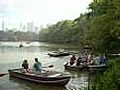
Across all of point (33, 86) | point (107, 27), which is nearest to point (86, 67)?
point (107, 27)

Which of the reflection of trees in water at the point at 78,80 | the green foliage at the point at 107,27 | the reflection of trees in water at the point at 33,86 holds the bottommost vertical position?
the reflection of trees in water at the point at 33,86

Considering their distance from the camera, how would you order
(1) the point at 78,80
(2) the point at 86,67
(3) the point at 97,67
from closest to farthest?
(1) the point at 78,80, (3) the point at 97,67, (2) the point at 86,67

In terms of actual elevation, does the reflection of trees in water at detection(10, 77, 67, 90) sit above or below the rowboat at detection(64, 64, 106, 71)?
below

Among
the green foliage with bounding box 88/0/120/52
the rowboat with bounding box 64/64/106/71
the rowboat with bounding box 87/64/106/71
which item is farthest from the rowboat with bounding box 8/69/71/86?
the green foliage with bounding box 88/0/120/52

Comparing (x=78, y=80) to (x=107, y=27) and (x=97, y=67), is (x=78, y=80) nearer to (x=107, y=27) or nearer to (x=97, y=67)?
(x=97, y=67)

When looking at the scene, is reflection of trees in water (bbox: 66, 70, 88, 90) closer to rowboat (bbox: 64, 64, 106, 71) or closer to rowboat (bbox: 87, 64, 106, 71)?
rowboat (bbox: 64, 64, 106, 71)

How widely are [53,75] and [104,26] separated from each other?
396 inches

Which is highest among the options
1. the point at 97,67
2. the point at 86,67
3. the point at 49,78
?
the point at 97,67

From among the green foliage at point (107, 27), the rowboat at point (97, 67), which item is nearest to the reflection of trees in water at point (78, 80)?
the rowboat at point (97, 67)

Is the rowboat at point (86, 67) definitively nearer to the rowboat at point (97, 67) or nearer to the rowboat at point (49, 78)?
the rowboat at point (97, 67)

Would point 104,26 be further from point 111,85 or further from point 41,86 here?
point 111,85

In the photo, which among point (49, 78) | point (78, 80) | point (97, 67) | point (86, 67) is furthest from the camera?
point (86, 67)

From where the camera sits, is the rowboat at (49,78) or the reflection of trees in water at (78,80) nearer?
the rowboat at (49,78)

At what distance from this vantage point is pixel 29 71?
27703mm
